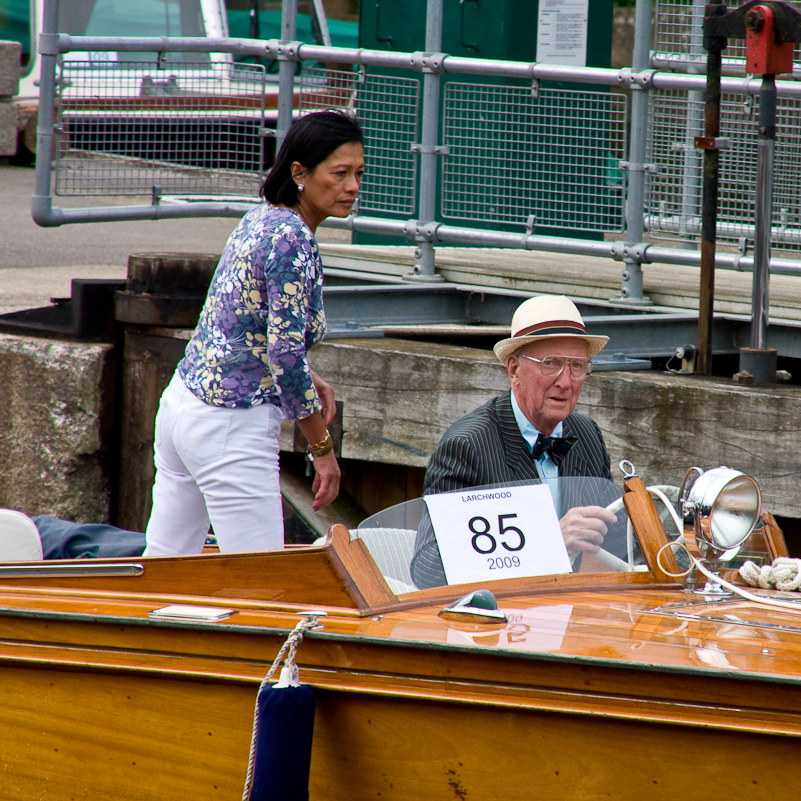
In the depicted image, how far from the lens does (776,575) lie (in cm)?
318

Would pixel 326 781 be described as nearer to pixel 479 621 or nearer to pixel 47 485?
pixel 479 621

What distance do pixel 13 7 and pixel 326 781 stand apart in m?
14.1

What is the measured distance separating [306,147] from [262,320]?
51 cm

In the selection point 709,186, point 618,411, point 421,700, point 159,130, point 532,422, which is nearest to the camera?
point 421,700

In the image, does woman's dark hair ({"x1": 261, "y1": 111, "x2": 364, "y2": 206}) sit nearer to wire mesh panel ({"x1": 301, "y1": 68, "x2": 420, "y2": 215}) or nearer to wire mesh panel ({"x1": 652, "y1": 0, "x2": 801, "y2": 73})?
wire mesh panel ({"x1": 652, "y1": 0, "x2": 801, "y2": 73})

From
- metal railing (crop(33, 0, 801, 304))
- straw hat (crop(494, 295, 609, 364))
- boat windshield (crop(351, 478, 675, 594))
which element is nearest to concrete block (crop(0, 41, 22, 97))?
metal railing (crop(33, 0, 801, 304))

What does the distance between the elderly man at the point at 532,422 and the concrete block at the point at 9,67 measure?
37.3 feet

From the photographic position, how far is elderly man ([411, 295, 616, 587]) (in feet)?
11.4

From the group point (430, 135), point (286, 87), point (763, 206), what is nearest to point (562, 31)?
point (430, 135)

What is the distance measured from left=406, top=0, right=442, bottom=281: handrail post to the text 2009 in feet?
12.0

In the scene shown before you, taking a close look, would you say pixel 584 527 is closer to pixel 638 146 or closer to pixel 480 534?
pixel 480 534

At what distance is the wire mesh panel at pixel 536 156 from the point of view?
6.21m

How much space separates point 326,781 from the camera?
279 centimetres

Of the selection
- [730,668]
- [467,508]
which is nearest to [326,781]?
[467,508]
